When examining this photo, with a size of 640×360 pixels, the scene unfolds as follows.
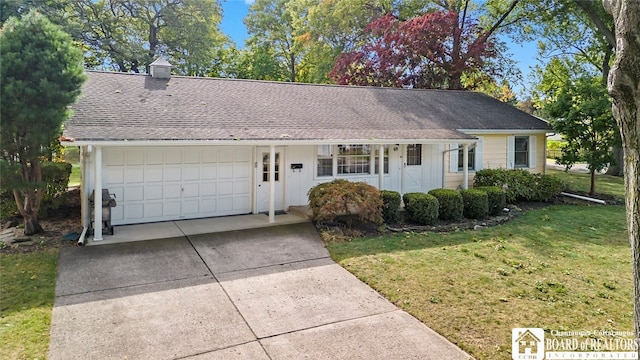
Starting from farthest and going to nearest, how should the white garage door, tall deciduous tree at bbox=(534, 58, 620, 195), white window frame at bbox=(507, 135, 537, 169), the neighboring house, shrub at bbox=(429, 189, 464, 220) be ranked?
white window frame at bbox=(507, 135, 537, 169) < tall deciduous tree at bbox=(534, 58, 620, 195) < shrub at bbox=(429, 189, 464, 220) < the white garage door < the neighboring house

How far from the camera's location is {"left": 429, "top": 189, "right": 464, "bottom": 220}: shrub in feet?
37.7

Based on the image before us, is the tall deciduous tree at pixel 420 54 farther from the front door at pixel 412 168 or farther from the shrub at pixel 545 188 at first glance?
the front door at pixel 412 168

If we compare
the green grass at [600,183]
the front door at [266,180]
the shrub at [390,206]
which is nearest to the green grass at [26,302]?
the front door at [266,180]

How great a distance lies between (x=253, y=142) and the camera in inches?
388

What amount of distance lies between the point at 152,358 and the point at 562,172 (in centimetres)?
2607

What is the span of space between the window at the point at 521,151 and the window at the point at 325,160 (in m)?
8.07

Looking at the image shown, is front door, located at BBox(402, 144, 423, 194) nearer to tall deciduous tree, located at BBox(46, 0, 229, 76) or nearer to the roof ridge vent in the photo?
the roof ridge vent

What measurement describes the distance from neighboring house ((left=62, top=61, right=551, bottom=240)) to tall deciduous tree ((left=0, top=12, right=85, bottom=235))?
625mm

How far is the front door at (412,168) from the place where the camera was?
1334cm

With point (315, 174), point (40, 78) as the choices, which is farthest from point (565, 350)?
point (40, 78)

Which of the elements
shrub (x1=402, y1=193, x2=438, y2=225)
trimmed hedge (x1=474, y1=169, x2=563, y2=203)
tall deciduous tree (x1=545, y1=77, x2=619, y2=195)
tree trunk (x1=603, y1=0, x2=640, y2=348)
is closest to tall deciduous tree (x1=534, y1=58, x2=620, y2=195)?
tall deciduous tree (x1=545, y1=77, x2=619, y2=195)

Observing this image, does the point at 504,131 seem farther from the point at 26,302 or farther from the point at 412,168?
the point at 26,302

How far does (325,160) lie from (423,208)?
10.5 ft

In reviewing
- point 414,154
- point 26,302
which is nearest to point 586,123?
point 414,154
